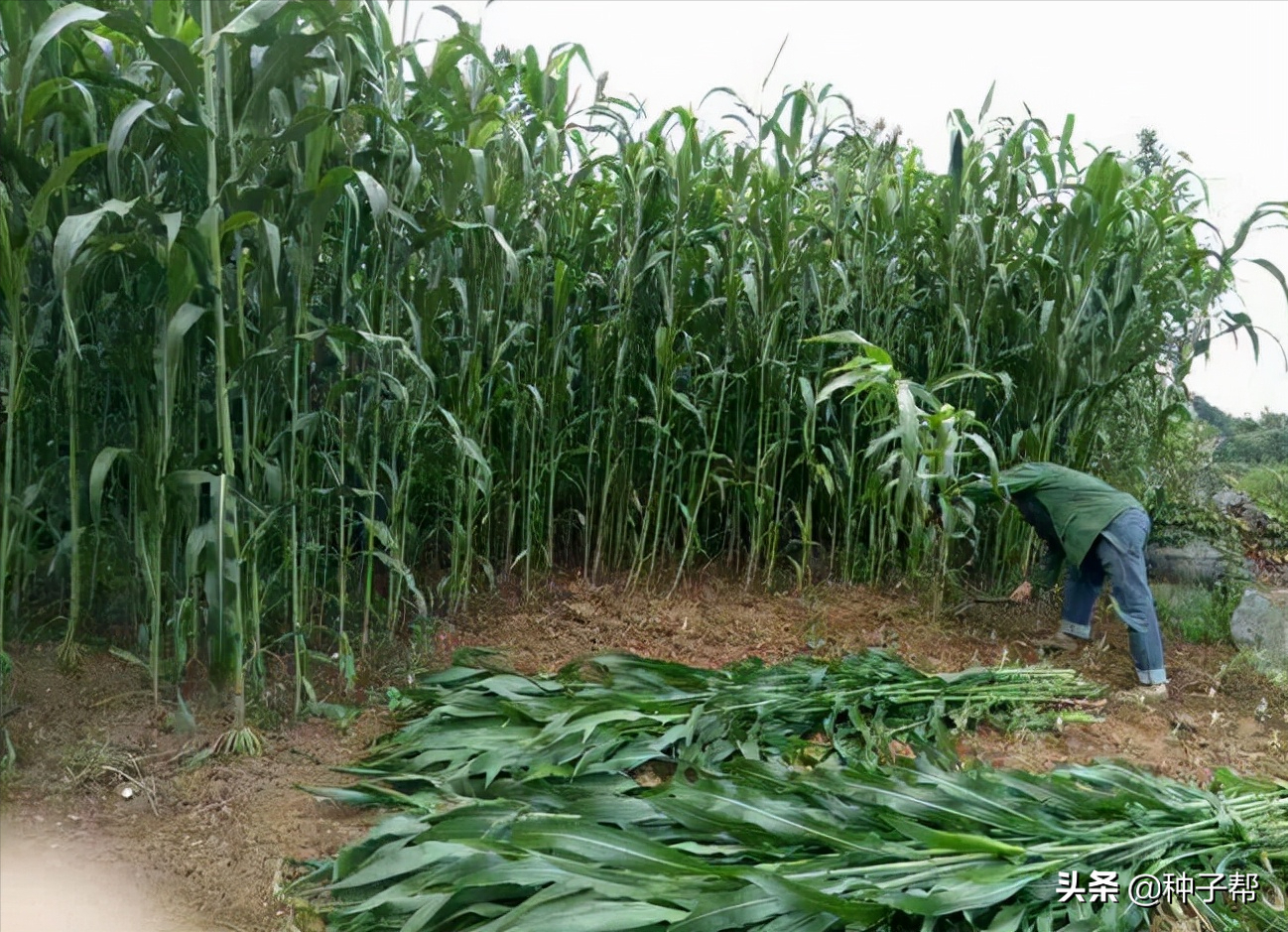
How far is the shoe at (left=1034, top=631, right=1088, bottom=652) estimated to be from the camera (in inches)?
162

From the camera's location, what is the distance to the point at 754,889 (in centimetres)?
181

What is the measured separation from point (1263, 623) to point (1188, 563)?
863mm

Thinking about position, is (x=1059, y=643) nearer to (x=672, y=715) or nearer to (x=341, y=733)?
(x=672, y=715)

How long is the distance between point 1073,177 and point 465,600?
344 centimetres

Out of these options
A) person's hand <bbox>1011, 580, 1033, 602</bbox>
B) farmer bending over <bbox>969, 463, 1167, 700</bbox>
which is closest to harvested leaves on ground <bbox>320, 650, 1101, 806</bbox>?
farmer bending over <bbox>969, 463, 1167, 700</bbox>

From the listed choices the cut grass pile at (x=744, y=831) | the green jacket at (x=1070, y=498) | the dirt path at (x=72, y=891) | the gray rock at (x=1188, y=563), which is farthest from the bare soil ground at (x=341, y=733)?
the gray rock at (x=1188, y=563)

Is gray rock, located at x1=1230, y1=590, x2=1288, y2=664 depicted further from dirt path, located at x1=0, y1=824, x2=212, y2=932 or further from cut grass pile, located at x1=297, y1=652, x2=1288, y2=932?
dirt path, located at x1=0, y1=824, x2=212, y2=932

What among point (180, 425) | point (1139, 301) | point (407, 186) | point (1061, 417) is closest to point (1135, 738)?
point (1061, 417)

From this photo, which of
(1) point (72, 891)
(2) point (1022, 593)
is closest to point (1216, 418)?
(2) point (1022, 593)

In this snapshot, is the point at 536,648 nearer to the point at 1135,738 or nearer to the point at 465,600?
the point at 465,600

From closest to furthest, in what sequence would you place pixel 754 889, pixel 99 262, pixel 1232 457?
pixel 754 889 → pixel 99 262 → pixel 1232 457

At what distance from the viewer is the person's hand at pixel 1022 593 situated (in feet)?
14.4

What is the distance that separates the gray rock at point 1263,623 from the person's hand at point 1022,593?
96cm

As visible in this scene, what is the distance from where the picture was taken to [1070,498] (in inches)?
153
